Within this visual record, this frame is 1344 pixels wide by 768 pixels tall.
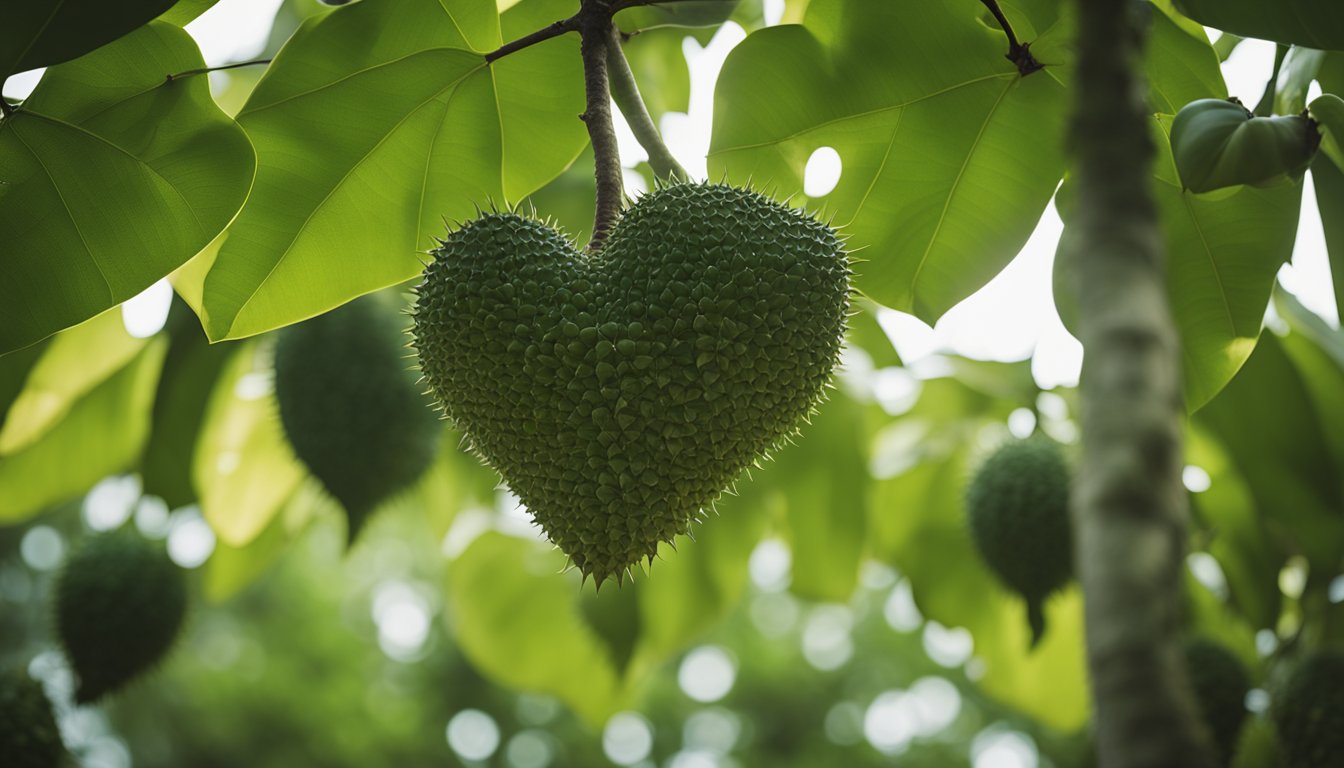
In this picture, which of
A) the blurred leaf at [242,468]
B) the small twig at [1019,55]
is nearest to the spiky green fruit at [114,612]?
the blurred leaf at [242,468]

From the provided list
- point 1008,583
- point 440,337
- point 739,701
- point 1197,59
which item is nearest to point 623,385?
A: point 440,337

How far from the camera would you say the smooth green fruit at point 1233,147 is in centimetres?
→ 112

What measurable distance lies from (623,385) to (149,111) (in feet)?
2.20

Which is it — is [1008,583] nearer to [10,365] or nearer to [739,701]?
[10,365]

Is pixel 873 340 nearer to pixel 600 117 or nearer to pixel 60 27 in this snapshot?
pixel 600 117

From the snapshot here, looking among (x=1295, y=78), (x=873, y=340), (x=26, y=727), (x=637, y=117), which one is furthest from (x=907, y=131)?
(x=26, y=727)

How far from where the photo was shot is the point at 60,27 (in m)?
1.12

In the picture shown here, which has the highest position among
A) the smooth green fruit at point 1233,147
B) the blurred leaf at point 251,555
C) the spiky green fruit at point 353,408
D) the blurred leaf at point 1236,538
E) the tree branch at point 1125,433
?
the tree branch at point 1125,433

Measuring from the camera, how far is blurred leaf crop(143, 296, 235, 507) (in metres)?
2.20

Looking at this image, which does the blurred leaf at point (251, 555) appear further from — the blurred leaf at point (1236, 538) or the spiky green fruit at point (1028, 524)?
the blurred leaf at point (1236, 538)

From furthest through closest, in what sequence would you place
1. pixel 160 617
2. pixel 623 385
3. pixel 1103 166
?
pixel 160 617
pixel 623 385
pixel 1103 166

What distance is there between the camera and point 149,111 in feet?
4.16

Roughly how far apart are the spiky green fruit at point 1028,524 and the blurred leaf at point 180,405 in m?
1.54

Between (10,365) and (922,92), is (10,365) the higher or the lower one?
the lower one
